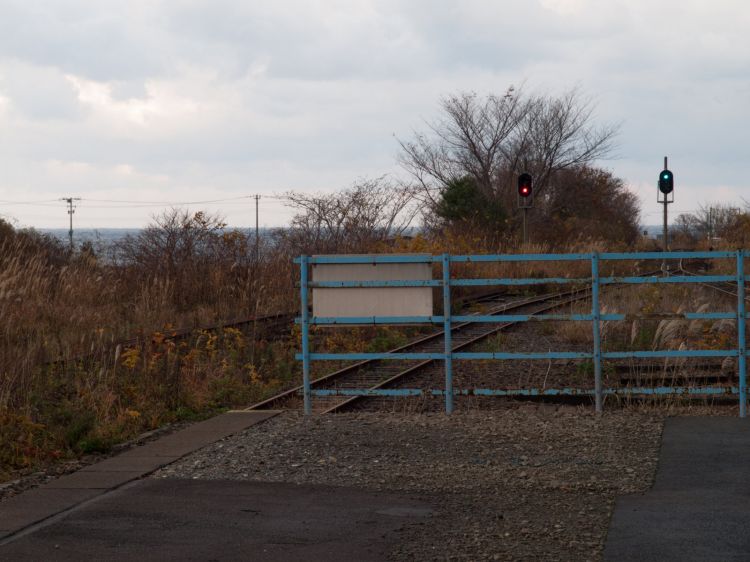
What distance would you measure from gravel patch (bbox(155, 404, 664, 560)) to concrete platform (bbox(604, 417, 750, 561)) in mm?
146

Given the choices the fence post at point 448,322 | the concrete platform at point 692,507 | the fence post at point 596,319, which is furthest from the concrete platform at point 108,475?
the concrete platform at point 692,507

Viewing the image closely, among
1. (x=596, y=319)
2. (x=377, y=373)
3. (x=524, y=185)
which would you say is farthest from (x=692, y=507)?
(x=524, y=185)

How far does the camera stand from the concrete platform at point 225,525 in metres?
6.03

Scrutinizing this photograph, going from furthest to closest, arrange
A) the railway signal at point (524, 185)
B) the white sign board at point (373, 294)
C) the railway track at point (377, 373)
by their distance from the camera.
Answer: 1. the railway signal at point (524, 185)
2. the railway track at point (377, 373)
3. the white sign board at point (373, 294)

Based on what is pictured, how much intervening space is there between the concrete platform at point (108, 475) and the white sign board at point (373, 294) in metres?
1.40

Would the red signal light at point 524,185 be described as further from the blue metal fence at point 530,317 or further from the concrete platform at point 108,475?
the concrete platform at point 108,475

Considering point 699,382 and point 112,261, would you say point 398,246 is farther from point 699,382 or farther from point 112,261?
point 699,382

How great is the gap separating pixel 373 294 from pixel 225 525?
15.7 ft

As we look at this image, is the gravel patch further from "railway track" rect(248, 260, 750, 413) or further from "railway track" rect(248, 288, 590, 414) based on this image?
"railway track" rect(248, 260, 750, 413)

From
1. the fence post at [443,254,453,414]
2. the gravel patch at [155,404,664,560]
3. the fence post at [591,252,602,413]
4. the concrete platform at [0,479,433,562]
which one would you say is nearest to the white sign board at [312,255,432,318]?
the fence post at [443,254,453,414]

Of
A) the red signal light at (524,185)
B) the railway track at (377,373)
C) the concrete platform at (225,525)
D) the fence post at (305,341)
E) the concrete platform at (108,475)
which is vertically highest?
the red signal light at (524,185)

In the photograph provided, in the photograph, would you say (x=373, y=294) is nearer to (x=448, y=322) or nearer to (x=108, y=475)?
(x=448, y=322)

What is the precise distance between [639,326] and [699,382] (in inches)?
166

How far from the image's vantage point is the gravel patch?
6.32 meters
